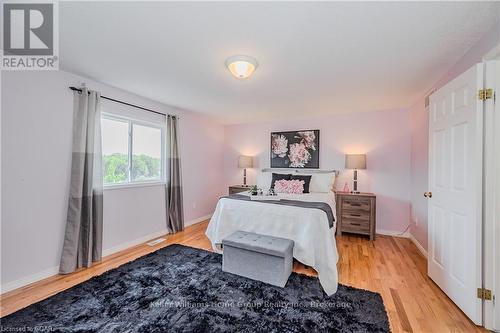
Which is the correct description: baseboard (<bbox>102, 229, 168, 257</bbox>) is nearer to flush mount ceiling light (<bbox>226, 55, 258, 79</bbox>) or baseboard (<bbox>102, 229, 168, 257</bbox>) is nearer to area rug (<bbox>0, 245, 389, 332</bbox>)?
area rug (<bbox>0, 245, 389, 332</bbox>)

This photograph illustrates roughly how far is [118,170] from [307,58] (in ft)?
9.79

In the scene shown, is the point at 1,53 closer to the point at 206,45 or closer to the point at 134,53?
the point at 134,53

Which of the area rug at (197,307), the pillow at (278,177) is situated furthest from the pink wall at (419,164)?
the pillow at (278,177)

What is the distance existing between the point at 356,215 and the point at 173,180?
10.9 feet

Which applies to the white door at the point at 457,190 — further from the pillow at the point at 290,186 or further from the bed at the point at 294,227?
the pillow at the point at 290,186

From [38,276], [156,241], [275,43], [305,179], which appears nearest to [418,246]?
[305,179]

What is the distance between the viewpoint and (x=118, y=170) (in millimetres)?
3174

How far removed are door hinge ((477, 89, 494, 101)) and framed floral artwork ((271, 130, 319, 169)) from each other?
2.79m

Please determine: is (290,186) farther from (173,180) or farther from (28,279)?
(28,279)

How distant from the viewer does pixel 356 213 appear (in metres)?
3.68

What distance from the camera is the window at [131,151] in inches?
119

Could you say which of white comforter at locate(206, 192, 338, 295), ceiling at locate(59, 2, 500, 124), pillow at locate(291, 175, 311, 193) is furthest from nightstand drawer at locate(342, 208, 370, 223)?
ceiling at locate(59, 2, 500, 124)

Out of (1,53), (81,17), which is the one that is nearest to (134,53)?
(81,17)

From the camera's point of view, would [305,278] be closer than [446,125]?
No
